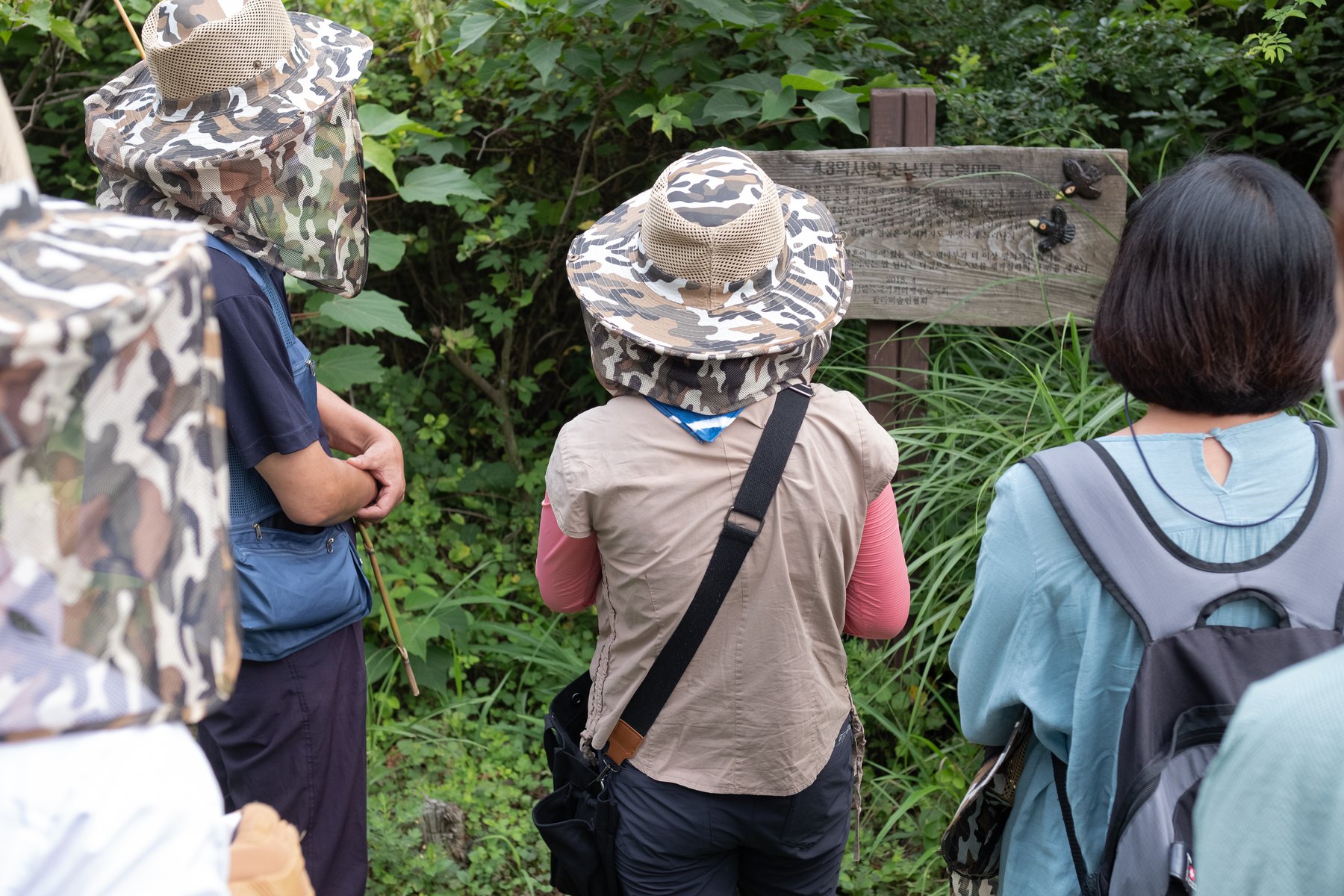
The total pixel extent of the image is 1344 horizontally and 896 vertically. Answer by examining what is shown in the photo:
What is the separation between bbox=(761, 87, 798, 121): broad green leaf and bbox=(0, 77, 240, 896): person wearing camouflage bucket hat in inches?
97.9

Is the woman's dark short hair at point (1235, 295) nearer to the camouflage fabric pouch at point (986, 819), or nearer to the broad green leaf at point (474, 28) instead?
the camouflage fabric pouch at point (986, 819)

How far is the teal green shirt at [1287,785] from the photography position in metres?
0.77

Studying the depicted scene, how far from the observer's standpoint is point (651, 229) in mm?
1774

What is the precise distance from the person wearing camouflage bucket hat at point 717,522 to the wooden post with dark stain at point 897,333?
1.26 m

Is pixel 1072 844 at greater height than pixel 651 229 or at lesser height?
lesser

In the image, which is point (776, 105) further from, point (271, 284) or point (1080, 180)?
point (271, 284)

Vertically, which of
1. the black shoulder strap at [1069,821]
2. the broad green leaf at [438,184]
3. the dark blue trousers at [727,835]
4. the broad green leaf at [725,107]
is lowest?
the dark blue trousers at [727,835]

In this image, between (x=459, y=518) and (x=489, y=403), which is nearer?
(x=459, y=518)

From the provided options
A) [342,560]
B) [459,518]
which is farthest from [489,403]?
[342,560]

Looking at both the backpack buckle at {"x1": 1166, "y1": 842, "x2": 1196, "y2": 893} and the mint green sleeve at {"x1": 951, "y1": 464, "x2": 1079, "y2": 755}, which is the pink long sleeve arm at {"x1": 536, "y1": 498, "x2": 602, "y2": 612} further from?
the backpack buckle at {"x1": 1166, "y1": 842, "x2": 1196, "y2": 893}

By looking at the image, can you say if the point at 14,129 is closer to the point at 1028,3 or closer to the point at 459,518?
the point at 459,518

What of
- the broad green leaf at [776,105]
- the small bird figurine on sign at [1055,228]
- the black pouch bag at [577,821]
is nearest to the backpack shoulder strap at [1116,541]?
the black pouch bag at [577,821]

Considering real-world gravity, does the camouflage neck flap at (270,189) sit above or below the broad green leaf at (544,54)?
above

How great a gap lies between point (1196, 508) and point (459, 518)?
3.23 meters
